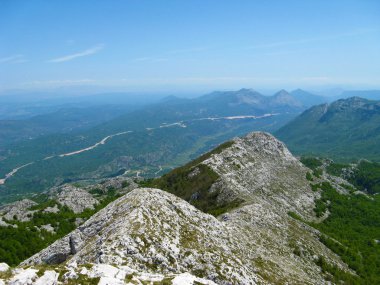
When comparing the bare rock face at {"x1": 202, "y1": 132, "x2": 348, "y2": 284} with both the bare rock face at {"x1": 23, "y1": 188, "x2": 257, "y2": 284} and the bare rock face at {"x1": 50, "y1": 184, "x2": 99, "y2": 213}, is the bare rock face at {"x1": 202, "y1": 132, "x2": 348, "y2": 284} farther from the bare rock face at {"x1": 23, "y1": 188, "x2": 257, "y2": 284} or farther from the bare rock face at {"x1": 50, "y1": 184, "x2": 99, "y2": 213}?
the bare rock face at {"x1": 50, "y1": 184, "x2": 99, "y2": 213}

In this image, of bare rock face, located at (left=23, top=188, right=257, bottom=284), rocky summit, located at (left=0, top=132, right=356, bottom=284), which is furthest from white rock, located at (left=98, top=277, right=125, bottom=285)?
bare rock face, located at (left=23, top=188, right=257, bottom=284)

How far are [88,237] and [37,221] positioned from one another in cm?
5458

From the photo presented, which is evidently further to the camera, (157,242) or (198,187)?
(198,187)

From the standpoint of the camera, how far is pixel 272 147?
143 m

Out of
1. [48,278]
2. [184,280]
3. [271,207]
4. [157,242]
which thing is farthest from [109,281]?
[271,207]

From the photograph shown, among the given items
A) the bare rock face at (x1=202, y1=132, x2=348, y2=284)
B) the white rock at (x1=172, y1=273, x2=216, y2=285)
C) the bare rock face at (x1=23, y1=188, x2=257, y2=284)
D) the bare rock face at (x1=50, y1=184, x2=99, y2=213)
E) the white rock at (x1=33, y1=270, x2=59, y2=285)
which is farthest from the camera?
the bare rock face at (x1=50, y1=184, x2=99, y2=213)

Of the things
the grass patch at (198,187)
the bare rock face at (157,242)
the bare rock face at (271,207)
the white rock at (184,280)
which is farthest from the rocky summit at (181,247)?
the grass patch at (198,187)

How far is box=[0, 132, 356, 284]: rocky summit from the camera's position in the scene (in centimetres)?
3139

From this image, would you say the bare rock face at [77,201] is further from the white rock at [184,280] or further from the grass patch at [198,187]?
the white rock at [184,280]

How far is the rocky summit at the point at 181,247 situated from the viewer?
103ft

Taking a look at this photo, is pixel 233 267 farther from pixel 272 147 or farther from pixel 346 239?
pixel 272 147

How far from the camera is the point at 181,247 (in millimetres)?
42344

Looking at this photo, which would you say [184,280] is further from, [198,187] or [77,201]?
[77,201]

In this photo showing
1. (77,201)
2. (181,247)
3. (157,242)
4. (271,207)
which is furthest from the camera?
(77,201)
